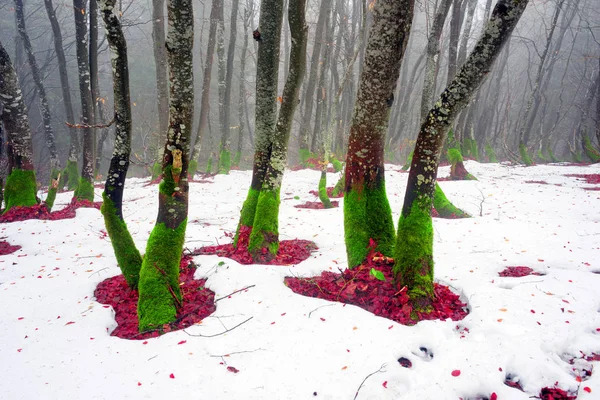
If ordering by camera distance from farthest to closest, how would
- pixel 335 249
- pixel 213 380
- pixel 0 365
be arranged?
pixel 335 249 → pixel 0 365 → pixel 213 380

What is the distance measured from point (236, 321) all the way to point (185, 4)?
3403mm

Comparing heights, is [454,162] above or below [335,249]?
above

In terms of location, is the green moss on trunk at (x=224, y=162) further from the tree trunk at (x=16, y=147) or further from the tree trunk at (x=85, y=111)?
the tree trunk at (x=16, y=147)

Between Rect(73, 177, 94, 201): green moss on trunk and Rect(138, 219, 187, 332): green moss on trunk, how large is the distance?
698 cm

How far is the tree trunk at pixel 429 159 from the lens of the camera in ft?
9.25

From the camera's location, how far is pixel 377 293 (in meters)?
3.33

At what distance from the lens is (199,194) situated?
1062cm

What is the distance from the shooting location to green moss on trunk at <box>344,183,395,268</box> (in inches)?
144

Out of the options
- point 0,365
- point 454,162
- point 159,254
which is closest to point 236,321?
point 159,254

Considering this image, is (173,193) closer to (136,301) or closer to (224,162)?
(136,301)

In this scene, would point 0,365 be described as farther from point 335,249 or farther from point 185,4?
point 335,249

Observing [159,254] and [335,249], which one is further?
[335,249]

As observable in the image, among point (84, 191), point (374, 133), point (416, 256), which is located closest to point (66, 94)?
point (84, 191)

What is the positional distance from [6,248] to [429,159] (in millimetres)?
7329
